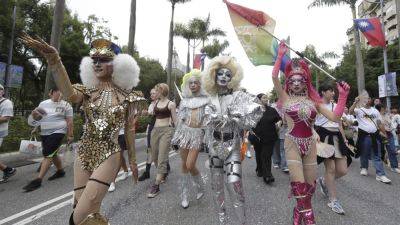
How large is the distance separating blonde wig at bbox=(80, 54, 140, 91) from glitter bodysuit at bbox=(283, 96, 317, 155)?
209 centimetres

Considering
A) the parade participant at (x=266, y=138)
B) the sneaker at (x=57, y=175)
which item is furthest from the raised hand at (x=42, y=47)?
the parade participant at (x=266, y=138)

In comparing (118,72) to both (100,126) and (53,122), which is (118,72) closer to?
(100,126)

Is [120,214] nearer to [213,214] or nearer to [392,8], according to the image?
[213,214]

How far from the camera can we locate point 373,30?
13.0 meters

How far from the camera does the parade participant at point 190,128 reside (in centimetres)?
567

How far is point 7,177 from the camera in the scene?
7.68 metres

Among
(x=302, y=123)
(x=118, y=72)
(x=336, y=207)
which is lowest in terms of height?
(x=336, y=207)

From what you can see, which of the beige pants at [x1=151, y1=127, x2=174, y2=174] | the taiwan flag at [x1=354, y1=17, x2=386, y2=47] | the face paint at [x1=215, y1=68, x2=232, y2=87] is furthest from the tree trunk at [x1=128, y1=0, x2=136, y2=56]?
the face paint at [x1=215, y1=68, x2=232, y2=87]

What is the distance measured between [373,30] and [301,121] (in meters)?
10.1

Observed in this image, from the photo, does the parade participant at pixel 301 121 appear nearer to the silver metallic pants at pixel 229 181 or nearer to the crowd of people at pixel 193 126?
the crowd of people at pixel 193 126

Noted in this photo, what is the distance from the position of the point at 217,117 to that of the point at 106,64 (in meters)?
1.57

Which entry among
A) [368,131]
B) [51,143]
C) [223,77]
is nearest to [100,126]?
[223,77]

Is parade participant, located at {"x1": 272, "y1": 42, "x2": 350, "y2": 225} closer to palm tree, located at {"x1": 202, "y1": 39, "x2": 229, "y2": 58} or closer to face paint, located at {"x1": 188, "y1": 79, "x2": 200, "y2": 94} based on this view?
face paint, located at {"x1": 188, "y1": 79, "x2": 200, "y2": 94}

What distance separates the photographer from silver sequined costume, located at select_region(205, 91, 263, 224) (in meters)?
4.49
